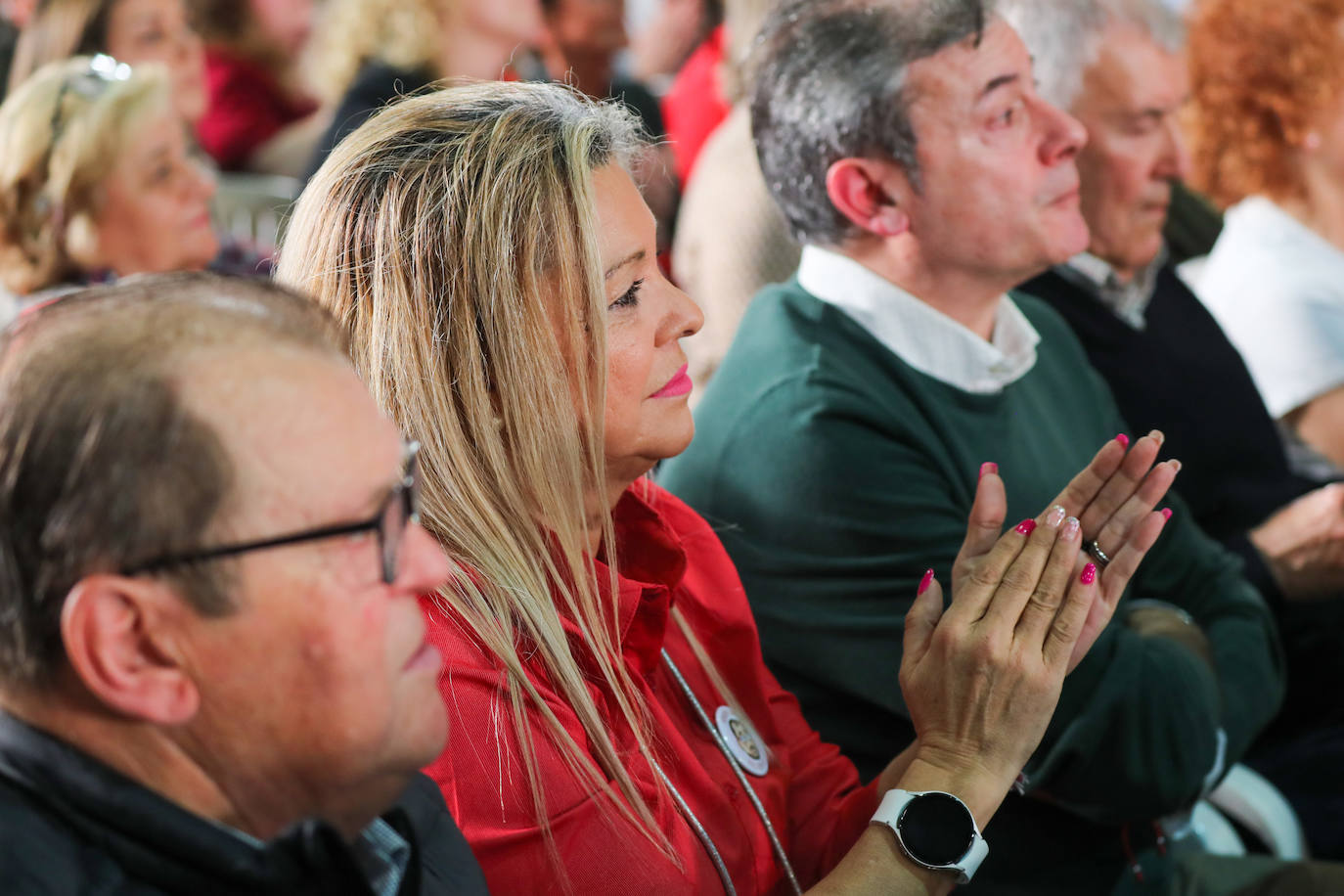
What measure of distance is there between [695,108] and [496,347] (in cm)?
262

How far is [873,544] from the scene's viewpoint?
154 cm

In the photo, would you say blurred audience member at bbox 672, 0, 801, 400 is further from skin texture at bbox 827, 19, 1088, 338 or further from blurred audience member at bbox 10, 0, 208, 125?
blurred audience member at bbox 10, 0, 208, 125

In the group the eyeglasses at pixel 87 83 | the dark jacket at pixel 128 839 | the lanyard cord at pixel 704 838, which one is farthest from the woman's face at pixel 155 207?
the dark jacket at pixel 128 839

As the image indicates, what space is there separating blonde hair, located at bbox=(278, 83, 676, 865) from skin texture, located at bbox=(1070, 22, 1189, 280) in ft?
4.46

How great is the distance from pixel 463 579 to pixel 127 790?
0.38 m

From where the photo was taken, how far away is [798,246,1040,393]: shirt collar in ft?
5.56

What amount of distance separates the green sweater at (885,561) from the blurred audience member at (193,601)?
782 millimetres

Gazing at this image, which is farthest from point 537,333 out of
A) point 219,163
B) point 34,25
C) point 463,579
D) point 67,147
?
point 219,163

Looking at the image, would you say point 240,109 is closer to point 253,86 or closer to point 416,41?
point 253,86

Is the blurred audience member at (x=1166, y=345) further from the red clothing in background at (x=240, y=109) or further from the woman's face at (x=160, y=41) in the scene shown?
the red clothing in background at (x=240, y=109)

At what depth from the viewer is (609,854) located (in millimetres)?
1068

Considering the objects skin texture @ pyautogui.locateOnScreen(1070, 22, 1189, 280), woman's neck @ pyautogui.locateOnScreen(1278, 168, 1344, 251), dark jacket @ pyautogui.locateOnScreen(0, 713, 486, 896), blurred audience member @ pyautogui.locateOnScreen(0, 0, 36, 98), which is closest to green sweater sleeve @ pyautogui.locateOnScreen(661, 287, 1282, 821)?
skin texture @ pyautogui.locateOnScreen(1070, 22, 1189, 280)

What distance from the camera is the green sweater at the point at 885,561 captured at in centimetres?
153

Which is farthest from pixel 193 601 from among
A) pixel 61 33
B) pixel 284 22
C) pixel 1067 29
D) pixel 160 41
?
pixel 284 22
